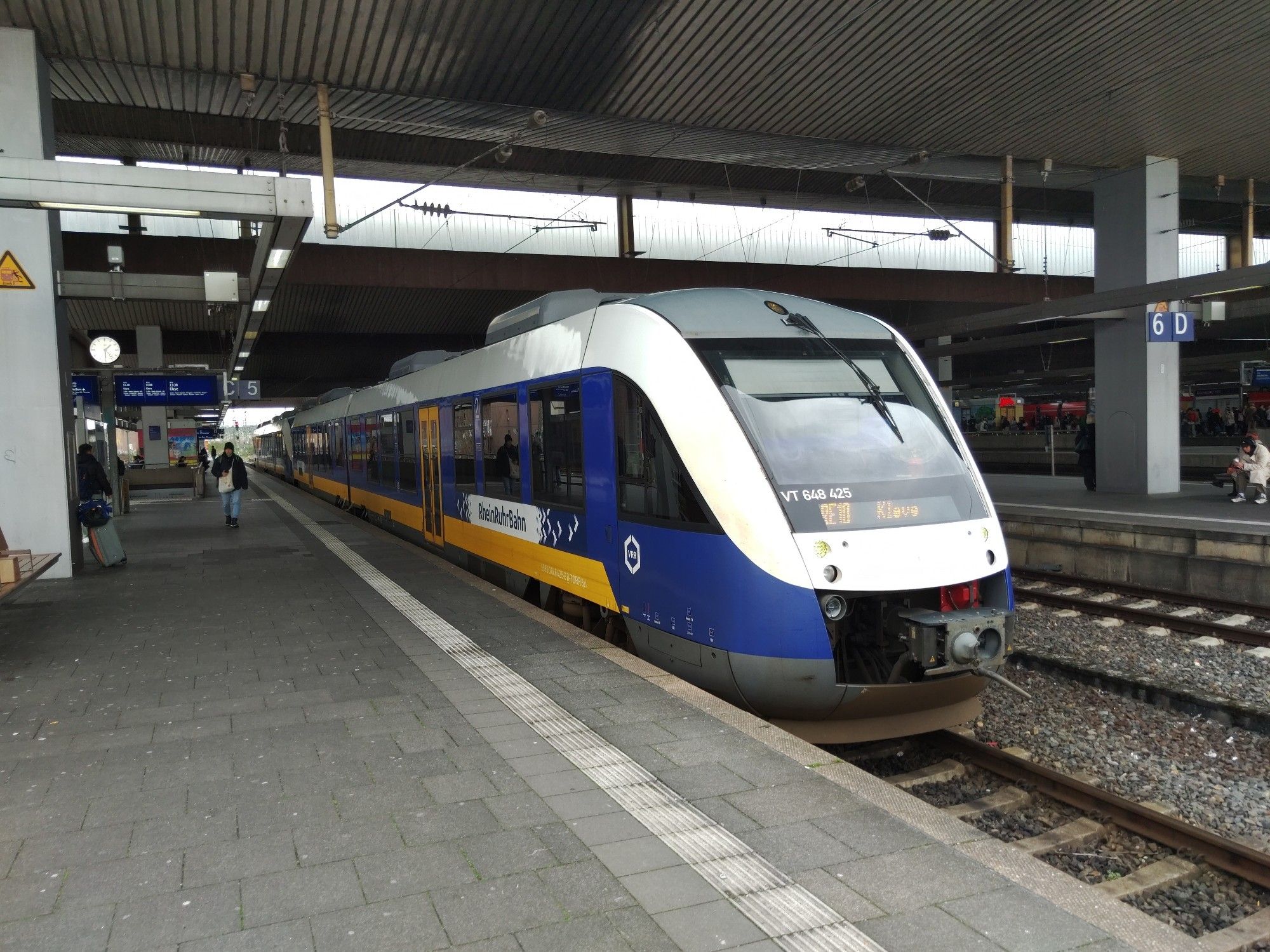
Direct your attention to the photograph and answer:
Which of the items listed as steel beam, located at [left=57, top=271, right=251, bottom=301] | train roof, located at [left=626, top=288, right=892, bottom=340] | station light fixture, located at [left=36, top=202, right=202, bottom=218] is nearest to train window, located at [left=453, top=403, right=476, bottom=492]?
steel beam, located at [left=57, top=271, right=251, bottom=301]

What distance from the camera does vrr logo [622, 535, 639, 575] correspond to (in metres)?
6.48

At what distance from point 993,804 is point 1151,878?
3.14 feet

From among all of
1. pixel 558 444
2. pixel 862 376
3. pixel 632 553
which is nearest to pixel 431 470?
pixel 558 444

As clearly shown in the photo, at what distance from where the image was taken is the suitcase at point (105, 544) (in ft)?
37.6

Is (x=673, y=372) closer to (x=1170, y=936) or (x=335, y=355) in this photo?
(x=1170, y=936)

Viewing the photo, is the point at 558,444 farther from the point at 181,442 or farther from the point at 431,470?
the point at 181,442

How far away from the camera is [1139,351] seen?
1680 cm

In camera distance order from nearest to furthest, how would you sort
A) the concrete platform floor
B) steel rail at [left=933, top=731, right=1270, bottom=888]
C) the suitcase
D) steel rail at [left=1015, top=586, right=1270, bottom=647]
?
steel rail at [left=933, top=731, right=1270, bottom=888], steel rail at [left=1015, top=586, right=1270, bottom=647], the suitcase, the concrete platform floor

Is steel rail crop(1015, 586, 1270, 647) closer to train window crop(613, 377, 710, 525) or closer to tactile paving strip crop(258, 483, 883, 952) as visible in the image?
train window crop(613, 377, 710, 525)

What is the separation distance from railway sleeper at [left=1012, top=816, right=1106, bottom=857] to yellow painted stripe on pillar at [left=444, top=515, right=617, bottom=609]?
10.5 feet

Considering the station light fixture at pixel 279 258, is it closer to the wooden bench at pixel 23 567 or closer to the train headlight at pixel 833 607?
the wooden bench at pixel 23 567

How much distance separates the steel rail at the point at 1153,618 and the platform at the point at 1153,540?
49 cm

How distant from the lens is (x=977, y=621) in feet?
17.0

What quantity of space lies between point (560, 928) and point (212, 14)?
1043 centimetres
